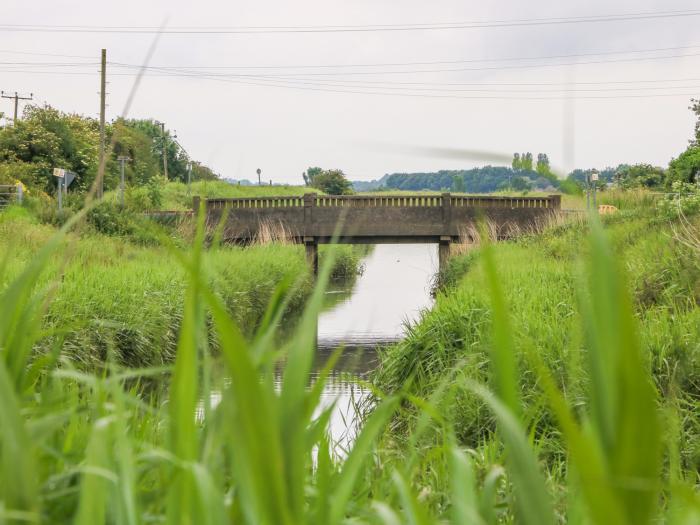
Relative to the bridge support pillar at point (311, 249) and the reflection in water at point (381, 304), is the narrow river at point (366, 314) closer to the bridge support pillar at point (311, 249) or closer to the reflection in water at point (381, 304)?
the reflection in water at point (381, 304)

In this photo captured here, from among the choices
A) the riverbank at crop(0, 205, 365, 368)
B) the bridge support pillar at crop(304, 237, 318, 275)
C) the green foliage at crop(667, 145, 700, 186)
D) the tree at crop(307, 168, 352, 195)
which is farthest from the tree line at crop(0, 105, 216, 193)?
the tree at crop(307, 168, 352, 195)

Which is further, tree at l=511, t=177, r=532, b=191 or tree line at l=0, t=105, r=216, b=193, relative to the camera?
tree line at l=0, t=105, r=216, b=193

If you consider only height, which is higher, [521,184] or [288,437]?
[521,184]

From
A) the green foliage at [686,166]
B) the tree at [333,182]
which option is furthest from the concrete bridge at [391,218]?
the tree at [333,182]

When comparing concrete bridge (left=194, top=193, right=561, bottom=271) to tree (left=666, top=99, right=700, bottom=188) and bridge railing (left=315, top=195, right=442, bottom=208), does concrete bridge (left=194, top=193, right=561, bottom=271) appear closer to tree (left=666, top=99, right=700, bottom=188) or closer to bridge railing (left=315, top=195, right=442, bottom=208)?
bridge railing (left=315, top=195, right=442, bottom=208)

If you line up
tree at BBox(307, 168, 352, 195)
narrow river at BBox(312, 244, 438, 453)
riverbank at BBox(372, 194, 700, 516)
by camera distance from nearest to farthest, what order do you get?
1. riverbank at BBox(372, 194, 700, 516)
2. narrow river at BBox(312, 244, 438, 453)
3. tree at BBox(307, 168, 352, 195)

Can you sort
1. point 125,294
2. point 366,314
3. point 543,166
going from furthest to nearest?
point 366,314 → point 125,294 → point 543,166

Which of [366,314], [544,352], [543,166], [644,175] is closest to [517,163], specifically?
[543,166]

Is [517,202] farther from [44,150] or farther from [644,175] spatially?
Answer: [644,175]

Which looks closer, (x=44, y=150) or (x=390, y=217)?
(x=390, y=217)

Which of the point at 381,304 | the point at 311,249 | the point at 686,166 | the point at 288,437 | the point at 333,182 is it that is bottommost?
the point at 288,437

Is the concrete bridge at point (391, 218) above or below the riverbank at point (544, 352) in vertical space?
above

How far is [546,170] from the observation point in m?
0.82

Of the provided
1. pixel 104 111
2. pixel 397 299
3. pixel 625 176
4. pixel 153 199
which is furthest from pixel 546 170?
Answer: pixel 625 176
